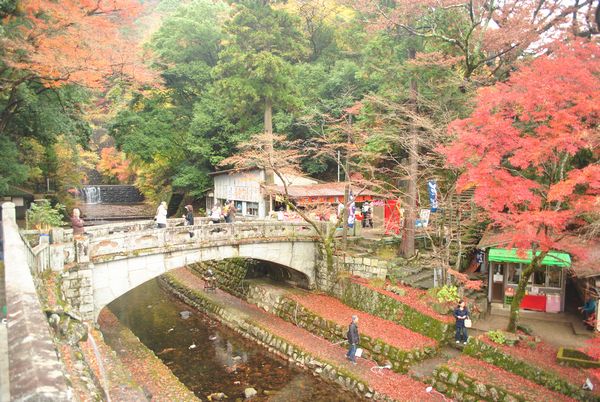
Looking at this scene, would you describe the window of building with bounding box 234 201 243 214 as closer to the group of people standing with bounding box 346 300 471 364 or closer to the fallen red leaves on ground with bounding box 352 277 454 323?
the fallen red leaves on ground with bounding box 352 277 454 323

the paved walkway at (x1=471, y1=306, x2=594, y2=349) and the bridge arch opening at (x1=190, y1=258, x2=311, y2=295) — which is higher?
the bridge arch opening at (x1=190, y1=258, x2=311, y2=295)

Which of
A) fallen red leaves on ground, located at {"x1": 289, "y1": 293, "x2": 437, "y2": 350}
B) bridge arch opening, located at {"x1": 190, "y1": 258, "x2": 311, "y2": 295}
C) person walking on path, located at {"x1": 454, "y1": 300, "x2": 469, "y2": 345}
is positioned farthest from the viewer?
bridge arch opening, located at {"x1": 190, "y1": 258, "x2": 311, "y2": 295}

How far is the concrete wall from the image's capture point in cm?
260

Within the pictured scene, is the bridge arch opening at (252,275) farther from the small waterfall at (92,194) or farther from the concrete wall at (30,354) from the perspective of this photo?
the small waterfall at (92,194)

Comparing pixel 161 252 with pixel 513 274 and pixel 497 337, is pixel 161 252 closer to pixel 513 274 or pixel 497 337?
pixel 497 337

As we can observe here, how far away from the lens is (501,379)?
13945 mm

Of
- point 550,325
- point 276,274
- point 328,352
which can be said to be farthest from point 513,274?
point 276,274

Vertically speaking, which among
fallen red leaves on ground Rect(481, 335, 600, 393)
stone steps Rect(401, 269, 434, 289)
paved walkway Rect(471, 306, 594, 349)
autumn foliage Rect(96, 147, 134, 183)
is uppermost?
autumn foliage Rect(96, 147, 134, 183)

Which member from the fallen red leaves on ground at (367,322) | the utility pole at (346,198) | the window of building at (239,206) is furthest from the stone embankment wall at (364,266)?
the window of building at (239,206)

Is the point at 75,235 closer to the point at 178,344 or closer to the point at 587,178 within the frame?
the point at 178,344

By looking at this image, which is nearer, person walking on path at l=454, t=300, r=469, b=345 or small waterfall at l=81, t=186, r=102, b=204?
person walking on path at l=454, t=300, r=469, b=345

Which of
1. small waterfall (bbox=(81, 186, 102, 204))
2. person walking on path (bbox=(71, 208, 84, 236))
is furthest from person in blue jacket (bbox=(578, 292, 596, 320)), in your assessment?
small waterfall (bbox=(81, 186, 102, 204))

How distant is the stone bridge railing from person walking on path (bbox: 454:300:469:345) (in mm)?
9366

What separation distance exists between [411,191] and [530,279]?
6.64 metres
